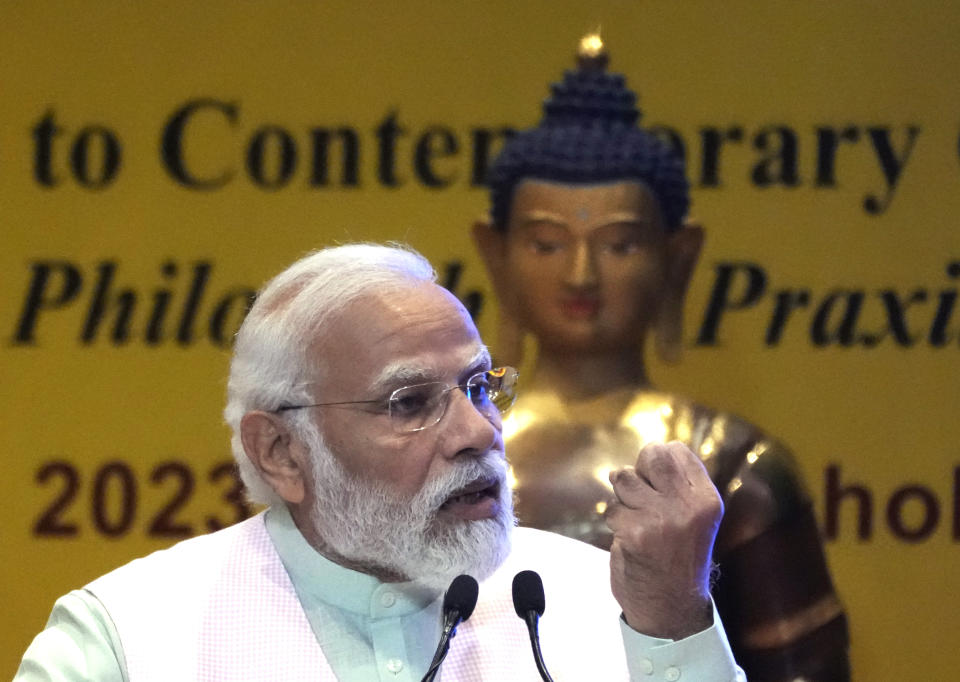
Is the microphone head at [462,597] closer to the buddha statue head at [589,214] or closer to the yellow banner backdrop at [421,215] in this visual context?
the buddha statue head at [589,214]

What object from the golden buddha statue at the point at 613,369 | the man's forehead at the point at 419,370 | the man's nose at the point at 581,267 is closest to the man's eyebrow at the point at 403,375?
the man's forehead at the point at 419,370

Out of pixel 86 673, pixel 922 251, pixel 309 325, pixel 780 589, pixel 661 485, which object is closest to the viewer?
pixel 661 485

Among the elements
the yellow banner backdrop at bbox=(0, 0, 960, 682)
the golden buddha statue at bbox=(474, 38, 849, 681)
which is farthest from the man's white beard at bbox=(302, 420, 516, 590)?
the yellow banner backdrop at bbox=(0, 0, 960, 682)

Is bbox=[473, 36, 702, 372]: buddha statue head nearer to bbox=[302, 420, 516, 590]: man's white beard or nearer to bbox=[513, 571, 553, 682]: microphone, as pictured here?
bbox=[302, 420, 516, 590]: man's white beard

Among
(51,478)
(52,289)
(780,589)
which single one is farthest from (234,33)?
(780,589)

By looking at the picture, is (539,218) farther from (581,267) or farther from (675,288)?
(675,288)

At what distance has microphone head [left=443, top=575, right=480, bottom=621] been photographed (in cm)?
193

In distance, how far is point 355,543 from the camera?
7.32 ft

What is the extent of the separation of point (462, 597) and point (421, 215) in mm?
1963

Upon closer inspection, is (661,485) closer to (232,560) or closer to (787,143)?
(232,560)

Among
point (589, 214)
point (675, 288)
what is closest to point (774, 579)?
point (675, 288)

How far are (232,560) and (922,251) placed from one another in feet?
6.94

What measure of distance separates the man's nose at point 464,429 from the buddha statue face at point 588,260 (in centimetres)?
114

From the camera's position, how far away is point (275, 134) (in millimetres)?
3799
